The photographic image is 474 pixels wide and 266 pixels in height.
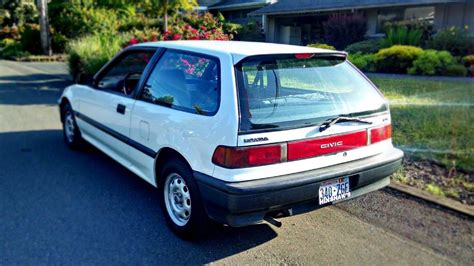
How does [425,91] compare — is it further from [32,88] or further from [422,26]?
[32,88]

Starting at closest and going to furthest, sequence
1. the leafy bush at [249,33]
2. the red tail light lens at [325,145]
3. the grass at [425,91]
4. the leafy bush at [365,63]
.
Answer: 1. the red tail light lens at [325,145]
2. the grass at [425,91]
3. the leafy bush at [249,33]
4. the leafy bush at [365,63]

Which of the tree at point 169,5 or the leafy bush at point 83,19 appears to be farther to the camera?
the leafy bush at point 83,19

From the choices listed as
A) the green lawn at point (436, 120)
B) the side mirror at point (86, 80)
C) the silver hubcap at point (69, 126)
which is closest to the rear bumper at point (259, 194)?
the green lawn at point (436, 120)

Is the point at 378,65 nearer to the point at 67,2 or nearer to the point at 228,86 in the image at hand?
the point at 228,86

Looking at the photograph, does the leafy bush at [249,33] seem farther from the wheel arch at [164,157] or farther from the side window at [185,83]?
the wheel arch at [164,157]

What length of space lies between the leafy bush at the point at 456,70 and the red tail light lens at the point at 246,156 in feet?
32.7

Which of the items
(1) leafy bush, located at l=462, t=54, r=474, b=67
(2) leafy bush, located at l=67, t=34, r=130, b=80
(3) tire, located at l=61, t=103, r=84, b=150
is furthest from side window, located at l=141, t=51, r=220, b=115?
(1) leafy bush, located at l=462, t=54, r=474, b=67

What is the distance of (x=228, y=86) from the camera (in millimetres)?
2924

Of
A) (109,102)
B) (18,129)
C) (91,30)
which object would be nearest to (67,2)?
(91,30)

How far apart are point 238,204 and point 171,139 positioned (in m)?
0.91

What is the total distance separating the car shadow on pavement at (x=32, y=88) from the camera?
9891mm

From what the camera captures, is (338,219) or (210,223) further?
(338,219)

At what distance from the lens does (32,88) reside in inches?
471

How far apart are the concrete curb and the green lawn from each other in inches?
35.7
